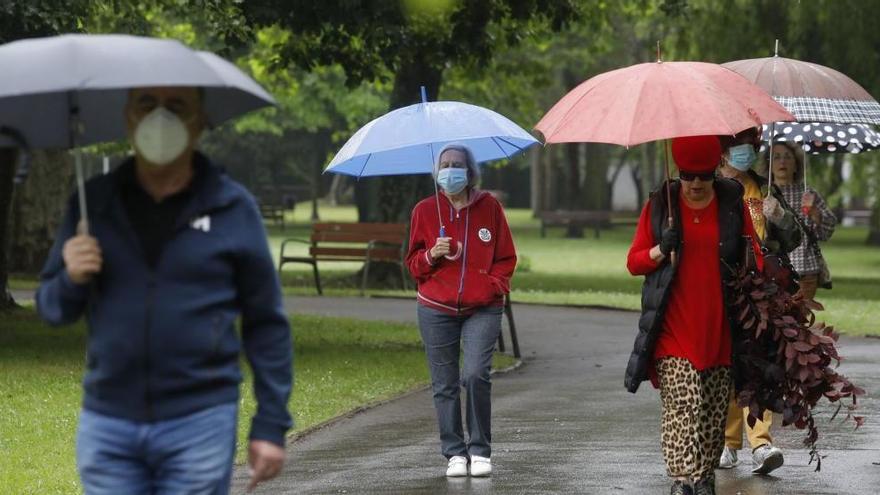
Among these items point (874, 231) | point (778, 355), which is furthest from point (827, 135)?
point (874, 231)

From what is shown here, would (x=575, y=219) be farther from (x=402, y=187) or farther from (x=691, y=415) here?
(x=691, y=415)

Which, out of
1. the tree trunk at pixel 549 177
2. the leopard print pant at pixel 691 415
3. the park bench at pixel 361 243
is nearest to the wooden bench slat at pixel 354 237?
the park bench at pixel 361 243

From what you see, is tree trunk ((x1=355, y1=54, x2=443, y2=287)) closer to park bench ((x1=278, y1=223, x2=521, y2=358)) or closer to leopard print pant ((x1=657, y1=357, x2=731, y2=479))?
park bench ((x1=278, y1=223, x2=521, y2=358))

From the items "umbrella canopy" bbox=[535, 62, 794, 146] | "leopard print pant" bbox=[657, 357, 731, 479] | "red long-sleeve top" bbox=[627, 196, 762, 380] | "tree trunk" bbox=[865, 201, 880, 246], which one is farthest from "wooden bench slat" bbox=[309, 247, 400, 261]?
"tree trunk" bbox=[865, 201, 880, 246]

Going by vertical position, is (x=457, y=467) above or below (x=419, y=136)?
below

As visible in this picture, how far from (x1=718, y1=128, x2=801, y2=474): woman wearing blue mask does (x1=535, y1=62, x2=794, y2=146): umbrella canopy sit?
0.82 metres

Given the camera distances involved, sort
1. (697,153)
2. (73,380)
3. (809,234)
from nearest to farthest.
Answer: (697,153) → (809,234) → (73,380)

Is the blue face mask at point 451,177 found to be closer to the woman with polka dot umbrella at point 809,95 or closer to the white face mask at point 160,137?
the woman with polka dot umbrella at point 809,95

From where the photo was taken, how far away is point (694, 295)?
7953 mm

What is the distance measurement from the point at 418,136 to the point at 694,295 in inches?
89.7

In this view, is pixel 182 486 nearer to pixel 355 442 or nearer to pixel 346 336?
pixel 355 442

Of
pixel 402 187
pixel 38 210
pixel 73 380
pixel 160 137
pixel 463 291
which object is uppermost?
pixel 160 137

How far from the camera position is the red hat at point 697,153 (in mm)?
7910

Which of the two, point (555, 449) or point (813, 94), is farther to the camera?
point (813, 94)
